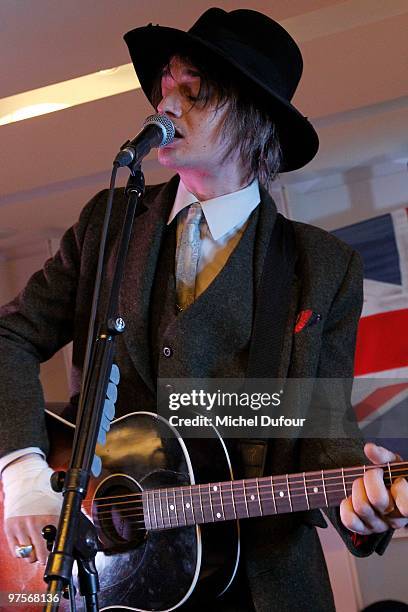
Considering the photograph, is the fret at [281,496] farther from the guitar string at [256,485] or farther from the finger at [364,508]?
the finger at [364,508]

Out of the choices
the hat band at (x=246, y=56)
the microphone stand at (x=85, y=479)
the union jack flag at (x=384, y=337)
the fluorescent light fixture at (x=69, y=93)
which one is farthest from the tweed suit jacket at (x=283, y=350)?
the union jack flag at (x=384, y=337)

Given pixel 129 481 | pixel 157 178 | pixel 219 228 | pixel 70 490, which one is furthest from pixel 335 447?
pixel 157 178

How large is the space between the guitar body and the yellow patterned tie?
249mm

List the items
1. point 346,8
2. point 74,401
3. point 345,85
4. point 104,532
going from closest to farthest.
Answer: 1. point 104,532
2. point 74,401
3. point 346,8
4. point 345,85

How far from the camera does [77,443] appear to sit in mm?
975

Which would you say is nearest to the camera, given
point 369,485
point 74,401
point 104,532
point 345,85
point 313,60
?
point 369,485

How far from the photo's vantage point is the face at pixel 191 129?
1476mm

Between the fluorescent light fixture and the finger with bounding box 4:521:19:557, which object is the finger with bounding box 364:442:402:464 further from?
the fluorescent light fixture

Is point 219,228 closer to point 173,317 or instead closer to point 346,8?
point 173,317

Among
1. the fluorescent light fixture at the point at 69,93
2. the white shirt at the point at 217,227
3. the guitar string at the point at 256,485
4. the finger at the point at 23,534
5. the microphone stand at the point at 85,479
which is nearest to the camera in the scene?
the microphone stand at the point at 85,479

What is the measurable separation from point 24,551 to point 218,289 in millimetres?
552

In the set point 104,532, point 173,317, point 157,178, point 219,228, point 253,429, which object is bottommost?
point 104,532

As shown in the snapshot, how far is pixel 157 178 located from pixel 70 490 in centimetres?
375

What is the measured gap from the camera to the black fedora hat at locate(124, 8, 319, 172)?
4.95 ft
